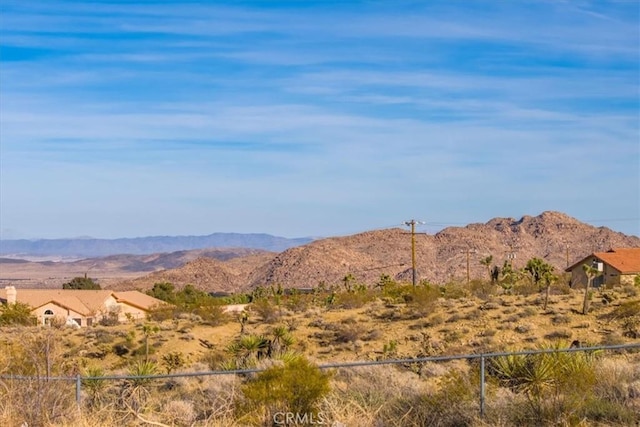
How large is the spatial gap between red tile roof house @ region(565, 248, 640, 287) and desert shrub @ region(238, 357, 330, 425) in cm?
5211

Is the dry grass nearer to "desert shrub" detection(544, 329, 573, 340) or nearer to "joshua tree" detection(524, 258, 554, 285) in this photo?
"desert shrub" detection(544, 329, 573, 340)

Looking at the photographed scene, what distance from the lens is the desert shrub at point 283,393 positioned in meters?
11.2

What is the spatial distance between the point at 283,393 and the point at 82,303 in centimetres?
6228

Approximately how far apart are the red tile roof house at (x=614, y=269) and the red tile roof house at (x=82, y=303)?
32.5 m

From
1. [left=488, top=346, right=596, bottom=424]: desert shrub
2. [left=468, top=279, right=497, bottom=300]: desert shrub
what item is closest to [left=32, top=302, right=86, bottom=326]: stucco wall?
[left=468, top=279, right=497, bottom=300]: desert shrub

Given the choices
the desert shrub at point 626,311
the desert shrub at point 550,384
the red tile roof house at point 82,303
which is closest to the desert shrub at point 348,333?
the desert shrub at point 626,311

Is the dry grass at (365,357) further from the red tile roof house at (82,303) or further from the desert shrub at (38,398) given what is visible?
the red tile roof house at (82,303)

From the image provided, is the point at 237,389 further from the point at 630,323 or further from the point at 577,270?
the point at 577,270

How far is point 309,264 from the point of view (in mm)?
120750

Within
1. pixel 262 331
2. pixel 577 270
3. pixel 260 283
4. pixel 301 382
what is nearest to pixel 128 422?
pixel 301 382

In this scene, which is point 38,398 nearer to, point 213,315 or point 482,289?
point 213,315

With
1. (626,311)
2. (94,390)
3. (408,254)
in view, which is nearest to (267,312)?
(626,311)

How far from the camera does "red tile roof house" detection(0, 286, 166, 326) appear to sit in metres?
65.1

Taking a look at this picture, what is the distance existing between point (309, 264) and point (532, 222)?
139ft
